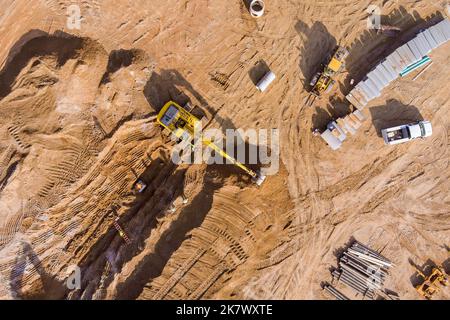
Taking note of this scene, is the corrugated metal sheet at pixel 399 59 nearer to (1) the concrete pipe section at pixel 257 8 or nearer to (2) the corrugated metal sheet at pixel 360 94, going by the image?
(2) the corrugated metal sheet at pixel 360 94

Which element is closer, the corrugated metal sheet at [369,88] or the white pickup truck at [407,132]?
the white pickup truck at [407,132]

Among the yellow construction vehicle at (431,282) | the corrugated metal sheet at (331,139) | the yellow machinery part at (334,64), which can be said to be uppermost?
the yellow machinery part at (334,64)

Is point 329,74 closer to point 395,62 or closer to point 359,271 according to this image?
point 395,62

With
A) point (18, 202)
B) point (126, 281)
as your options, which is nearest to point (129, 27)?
point (18, 202)

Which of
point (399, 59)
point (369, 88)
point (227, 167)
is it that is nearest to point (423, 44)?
point (399, 59)

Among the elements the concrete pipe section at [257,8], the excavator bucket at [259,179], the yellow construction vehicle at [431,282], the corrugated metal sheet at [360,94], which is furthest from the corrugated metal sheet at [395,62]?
the yellow construction vehicle at [431,282]

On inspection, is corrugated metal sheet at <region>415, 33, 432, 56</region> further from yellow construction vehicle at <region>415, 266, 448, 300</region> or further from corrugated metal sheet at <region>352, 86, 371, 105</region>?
yellow construction vehicle at <region>415, 266, 448, 300</region>
